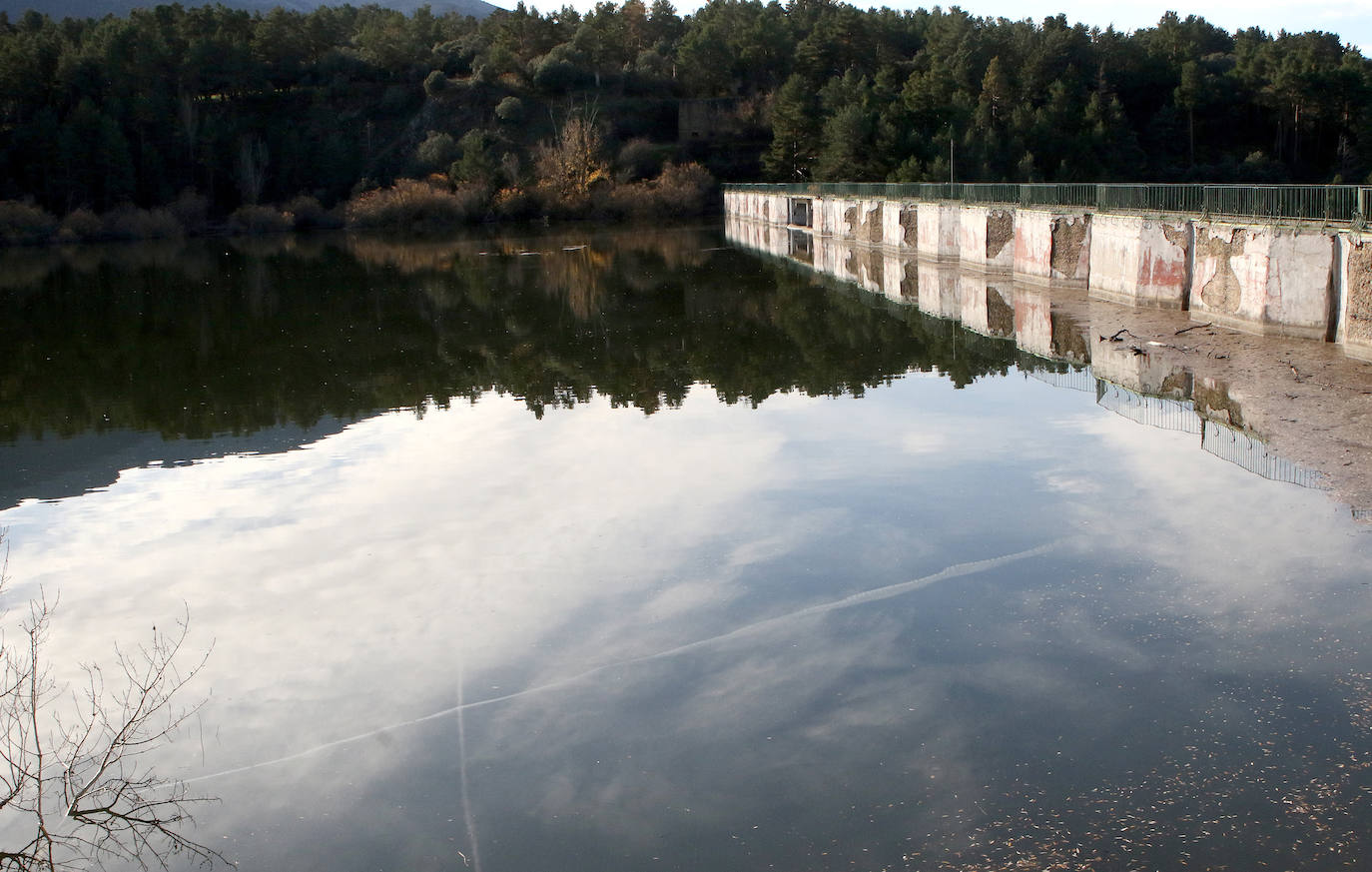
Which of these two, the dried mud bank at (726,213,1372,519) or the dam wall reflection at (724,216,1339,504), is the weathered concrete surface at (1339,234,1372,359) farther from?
the dam wall reflection at (724,216,1339,504)

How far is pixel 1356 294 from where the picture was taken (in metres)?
17.6

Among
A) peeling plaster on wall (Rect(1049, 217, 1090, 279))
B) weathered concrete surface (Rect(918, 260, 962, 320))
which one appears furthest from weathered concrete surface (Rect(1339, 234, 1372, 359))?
peeling plaster on wall (Rect(1049, 217, 1090, 279))

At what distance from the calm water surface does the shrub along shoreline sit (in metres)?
65.2

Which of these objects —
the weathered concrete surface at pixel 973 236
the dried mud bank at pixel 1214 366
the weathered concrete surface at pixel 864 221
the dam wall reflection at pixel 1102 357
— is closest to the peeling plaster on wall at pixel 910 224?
the weathered concrete surface at pixel 864 221

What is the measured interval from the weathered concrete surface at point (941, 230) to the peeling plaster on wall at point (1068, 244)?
8093 mm

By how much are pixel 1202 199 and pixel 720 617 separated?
18910mm

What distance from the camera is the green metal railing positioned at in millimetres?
19422

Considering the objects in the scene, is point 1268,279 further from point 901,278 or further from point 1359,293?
point 901,278

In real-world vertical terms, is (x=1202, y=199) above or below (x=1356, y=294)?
above

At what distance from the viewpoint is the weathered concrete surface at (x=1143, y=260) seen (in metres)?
23.2

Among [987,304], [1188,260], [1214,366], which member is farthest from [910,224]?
[1214,366]

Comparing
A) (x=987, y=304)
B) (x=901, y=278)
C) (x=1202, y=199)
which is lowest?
(x=901, y=278)

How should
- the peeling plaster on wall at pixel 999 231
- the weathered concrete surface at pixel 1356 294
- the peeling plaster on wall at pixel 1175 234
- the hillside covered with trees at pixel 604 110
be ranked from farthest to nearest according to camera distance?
the hillside covered with trees at pixel 604 110 → the peeling plaster on wall at pixel 999 231 → the peeling plaster on wall at pixel 1175 234 → the weathered concrete surface at pixel 1356 294

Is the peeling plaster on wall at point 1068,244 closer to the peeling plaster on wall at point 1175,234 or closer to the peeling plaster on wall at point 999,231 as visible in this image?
the peeling plaster on wall at point 999,231
